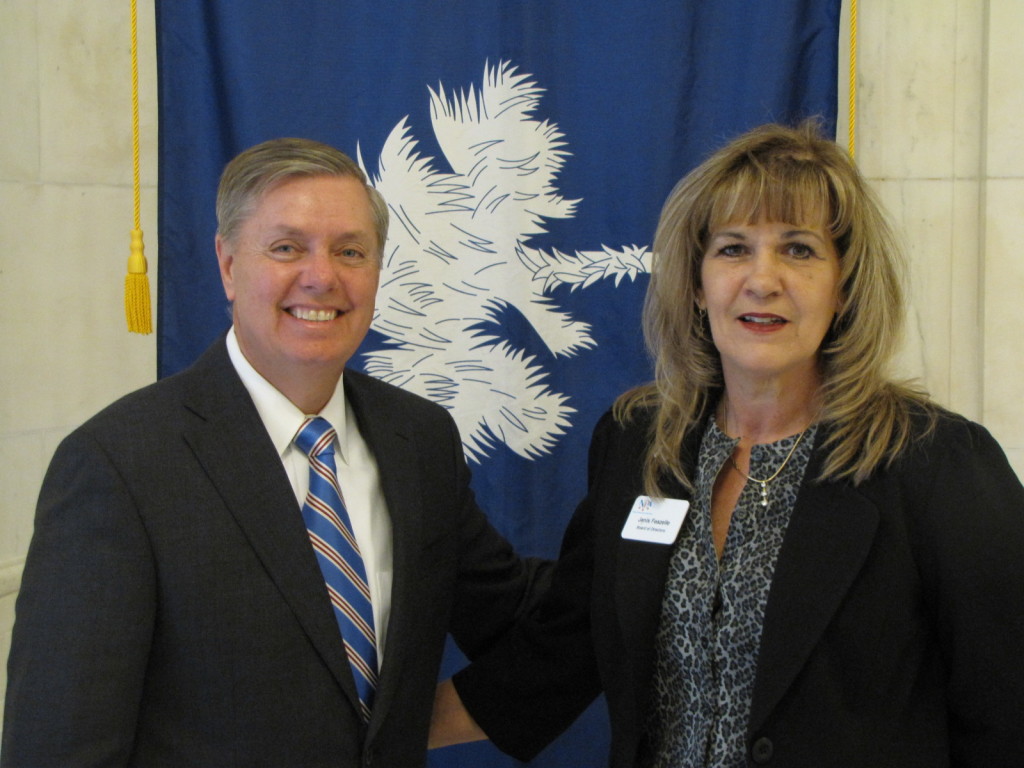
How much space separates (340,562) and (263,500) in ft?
0.55

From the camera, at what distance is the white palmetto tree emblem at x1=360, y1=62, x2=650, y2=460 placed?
2.69 m

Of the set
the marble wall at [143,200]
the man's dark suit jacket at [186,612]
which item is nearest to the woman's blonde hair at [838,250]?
the man's dark suit jacket at [186,612]

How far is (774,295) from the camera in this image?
1.67 metres

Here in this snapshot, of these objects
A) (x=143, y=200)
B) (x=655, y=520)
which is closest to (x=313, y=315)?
(x=655, y=520)

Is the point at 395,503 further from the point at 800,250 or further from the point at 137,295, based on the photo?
the point at 137,295

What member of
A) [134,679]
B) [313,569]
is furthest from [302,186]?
[134,679]

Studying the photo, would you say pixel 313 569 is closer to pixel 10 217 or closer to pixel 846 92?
pixel 10 217

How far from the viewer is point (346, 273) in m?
1.71

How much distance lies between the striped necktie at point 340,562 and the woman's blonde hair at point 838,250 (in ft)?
1.84

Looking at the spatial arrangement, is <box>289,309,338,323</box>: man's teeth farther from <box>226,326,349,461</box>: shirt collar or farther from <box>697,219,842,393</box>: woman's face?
<box>697,219,842,393</box>: woman's face

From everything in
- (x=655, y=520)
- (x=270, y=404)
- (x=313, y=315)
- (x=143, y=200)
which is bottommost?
(x=655, y=520)

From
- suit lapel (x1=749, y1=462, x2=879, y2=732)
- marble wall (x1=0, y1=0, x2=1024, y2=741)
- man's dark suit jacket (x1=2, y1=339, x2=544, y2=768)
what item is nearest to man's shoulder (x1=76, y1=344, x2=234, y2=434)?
man's dark suit jacket (x1=2, y1=339, x2=544, y2=768)

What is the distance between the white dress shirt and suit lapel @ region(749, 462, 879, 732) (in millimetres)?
634

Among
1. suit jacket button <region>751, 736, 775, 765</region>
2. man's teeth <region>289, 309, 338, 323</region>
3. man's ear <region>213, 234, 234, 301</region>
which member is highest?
man's ear <region>213, 234, 234, 301</region>
